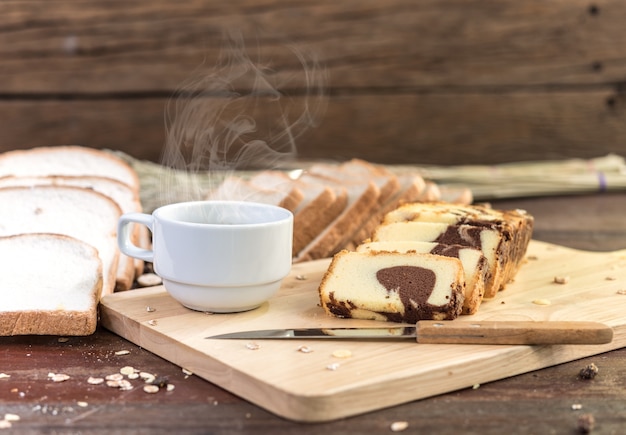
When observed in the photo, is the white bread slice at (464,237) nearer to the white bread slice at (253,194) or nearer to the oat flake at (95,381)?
the white bread slice at (253,194)

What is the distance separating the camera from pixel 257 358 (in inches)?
74.3

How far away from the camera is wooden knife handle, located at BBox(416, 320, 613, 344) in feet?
6.48

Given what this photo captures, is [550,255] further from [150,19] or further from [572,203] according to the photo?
[150,19]

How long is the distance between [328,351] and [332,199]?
1178 mm

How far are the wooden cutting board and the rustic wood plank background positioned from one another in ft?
8.87

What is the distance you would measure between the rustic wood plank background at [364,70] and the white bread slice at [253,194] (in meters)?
1.82

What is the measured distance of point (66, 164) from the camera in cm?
364

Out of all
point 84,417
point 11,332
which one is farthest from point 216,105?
point 84,417

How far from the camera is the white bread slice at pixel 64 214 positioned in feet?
9.01

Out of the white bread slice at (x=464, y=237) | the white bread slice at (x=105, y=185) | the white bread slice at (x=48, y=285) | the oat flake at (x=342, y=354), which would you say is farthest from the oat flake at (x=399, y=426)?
the white bread slice at (x=105, y=185)

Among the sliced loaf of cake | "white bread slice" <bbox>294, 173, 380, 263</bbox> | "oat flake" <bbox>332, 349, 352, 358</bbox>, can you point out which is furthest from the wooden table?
"white bread slice" <bbox>294, 173, 380, 263</bbox>

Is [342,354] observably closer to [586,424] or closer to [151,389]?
[151,389]

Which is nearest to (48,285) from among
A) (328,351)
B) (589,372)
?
(328,351)

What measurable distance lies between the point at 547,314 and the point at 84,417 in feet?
4.10
